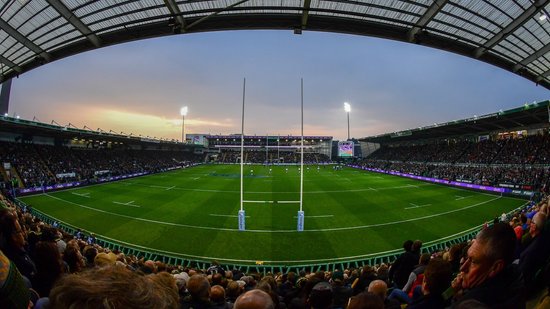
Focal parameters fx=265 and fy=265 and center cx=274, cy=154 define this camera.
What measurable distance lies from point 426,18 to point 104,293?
11963mm

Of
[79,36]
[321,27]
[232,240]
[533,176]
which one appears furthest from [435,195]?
[79,36]

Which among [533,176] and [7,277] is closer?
[7,277]

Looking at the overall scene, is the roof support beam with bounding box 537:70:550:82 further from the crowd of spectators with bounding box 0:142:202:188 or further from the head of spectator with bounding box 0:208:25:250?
the crowd of spectators with bounding box 0:142:202:188

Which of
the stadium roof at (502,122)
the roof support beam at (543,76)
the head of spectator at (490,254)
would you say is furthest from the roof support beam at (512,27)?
the stadium roof at (502,122)

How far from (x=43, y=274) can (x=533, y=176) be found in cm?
5139

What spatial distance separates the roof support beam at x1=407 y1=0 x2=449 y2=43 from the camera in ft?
29.9

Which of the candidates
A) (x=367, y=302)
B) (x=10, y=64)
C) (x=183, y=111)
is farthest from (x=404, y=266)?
(x=183, y=111)

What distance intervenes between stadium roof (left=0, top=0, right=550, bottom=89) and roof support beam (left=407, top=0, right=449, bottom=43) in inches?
1.3

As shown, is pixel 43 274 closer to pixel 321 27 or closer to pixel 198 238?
pixel 321 27

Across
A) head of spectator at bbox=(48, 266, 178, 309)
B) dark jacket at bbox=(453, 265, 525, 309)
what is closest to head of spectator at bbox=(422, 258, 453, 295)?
dark jacket at bbox=(453, 265, 525, 309)

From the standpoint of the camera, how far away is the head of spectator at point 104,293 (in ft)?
3.20

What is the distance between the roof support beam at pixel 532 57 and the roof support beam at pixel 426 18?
6834 millimetres

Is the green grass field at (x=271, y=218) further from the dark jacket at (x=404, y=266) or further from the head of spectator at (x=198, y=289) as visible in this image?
the head of spectator at (x=198, y=289)

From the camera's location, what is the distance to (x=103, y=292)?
0.98m
